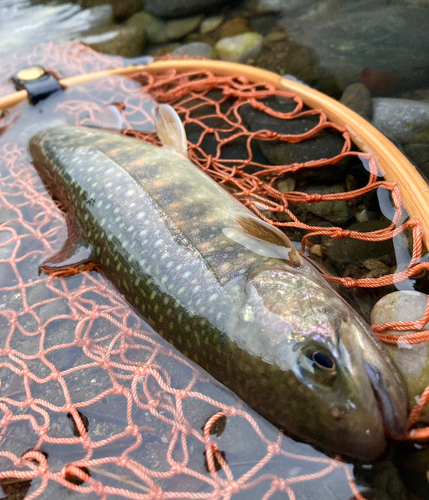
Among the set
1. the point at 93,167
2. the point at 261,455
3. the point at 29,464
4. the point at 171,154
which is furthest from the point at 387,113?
the point at 29,464

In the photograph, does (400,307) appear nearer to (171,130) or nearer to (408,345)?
(408,345)

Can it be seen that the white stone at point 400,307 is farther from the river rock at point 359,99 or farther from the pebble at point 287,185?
the river rock at point 359,99

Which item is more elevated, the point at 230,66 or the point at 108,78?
the point at 108,78

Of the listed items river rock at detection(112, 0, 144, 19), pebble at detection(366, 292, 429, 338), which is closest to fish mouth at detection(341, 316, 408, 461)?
pebble at detection(366, 292, 429, 338)

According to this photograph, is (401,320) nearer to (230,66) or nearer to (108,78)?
(230,66)

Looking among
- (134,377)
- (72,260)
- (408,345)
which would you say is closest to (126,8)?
(72,260)
